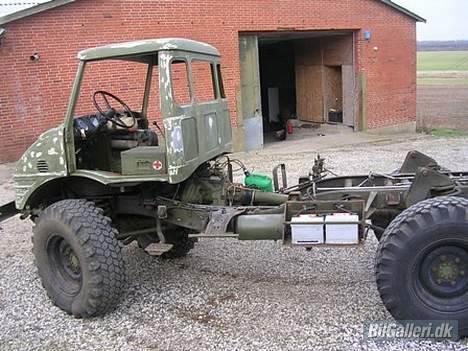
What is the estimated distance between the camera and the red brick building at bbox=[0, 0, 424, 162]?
12820 millimetres

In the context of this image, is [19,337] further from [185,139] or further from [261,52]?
[261,52]

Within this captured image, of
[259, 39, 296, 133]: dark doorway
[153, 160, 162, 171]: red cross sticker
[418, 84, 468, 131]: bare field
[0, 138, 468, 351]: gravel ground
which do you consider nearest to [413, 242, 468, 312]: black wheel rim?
[0, 138, 468, 351]: gravel ground

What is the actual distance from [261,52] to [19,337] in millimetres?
20483

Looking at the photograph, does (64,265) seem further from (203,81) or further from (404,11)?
(404,11)

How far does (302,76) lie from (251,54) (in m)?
4.86

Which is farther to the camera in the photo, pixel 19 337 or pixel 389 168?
pixel 389 168

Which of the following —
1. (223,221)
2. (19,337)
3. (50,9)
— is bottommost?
(19,337)

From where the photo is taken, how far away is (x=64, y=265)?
532cm

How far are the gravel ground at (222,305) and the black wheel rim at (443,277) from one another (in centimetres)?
32

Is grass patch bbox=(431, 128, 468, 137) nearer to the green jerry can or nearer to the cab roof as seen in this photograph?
the green jerry can

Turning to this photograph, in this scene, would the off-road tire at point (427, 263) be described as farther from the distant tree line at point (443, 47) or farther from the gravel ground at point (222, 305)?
the distant tree line at point (443, 47)

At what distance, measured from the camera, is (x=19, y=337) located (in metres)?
4.80

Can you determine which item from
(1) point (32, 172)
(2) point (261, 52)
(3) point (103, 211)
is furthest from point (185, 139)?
(2) point (261, 52)

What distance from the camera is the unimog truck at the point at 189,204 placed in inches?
169
